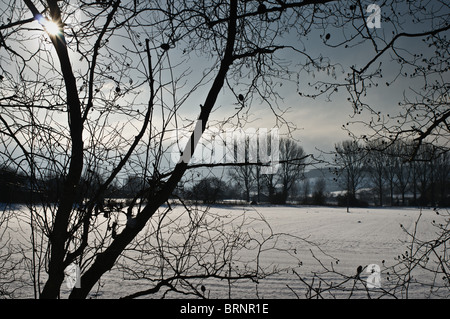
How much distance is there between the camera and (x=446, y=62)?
2.86 metres

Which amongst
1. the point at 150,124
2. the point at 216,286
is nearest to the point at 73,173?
the point at 150,124

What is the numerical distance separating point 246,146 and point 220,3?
3.82 ft

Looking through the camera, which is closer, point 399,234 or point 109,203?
point 109,203

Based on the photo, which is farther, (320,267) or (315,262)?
(315,262)

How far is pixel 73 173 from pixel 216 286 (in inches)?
223

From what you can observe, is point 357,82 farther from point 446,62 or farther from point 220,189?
point 220,189

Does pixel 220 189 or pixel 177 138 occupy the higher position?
pixel 177 138

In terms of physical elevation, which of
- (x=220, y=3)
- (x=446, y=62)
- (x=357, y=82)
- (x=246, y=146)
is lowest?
(x=246, y=146)

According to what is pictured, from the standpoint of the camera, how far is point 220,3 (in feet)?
7.67
